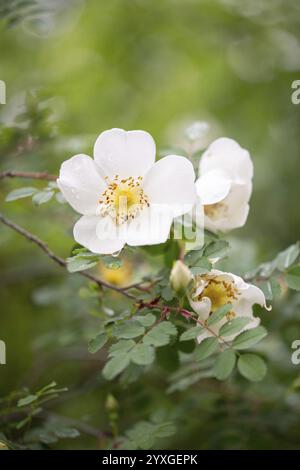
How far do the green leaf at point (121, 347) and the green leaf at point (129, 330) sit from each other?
1 centimetres

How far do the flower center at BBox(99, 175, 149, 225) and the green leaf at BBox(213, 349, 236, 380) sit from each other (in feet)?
0.90

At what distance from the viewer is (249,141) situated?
259 centimetres

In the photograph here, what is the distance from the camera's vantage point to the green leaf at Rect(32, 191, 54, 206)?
3.27 feet

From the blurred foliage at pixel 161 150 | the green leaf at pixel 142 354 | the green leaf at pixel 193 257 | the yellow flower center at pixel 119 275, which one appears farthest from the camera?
the yellow flower center at pixel 119 275

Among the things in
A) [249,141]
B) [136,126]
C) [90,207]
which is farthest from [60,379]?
[249,141]

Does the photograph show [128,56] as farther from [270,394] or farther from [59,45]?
[270,394]

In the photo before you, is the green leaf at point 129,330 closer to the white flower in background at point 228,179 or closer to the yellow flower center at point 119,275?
the white flower in background at point 228,179

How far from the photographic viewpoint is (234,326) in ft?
2.93

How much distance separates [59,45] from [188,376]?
1678 millimetres

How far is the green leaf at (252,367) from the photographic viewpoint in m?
0.87

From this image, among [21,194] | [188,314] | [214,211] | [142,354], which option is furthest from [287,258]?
[21,194]

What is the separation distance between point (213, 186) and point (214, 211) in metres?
0.08

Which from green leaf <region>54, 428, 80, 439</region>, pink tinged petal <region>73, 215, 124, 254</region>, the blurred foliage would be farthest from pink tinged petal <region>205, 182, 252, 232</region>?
green leaf <region>54, 428, 80, 439</region>

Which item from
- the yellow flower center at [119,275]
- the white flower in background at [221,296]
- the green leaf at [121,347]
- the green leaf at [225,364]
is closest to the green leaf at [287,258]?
the white flower in background at [221,296]
